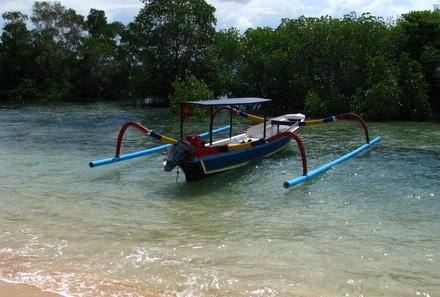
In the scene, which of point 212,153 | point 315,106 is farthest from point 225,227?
point 315,106

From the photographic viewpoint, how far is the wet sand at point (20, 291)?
566 cm

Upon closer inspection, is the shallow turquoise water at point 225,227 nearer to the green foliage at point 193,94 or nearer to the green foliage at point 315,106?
the green foliage at point 315,106

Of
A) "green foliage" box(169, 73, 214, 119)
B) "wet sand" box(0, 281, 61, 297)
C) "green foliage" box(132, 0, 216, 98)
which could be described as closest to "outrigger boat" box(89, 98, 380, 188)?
"wet sand" box(0, 281, 61, 297)

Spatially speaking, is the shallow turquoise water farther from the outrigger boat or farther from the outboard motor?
the outboard motor

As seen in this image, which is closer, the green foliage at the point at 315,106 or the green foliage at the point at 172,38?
the green foliage at the point at 315,106

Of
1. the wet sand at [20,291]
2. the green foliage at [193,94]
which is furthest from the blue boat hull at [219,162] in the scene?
the green foliage at [193,94]

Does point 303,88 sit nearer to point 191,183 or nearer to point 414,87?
point 414,87

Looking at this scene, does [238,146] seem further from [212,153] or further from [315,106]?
[315,106]

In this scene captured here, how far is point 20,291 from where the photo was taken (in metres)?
5.75

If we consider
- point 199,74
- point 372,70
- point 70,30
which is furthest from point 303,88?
point 70,30

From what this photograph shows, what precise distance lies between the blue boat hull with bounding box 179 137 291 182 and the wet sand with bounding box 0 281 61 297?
5.56 meters

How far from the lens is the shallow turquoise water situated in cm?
Result: 625

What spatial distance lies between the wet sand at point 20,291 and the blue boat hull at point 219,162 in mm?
5560

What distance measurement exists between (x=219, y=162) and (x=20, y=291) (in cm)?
679
